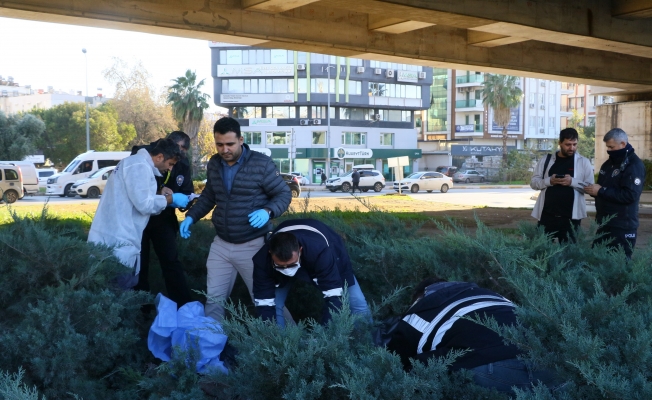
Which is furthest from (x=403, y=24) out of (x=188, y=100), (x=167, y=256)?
(x=188, y=100)

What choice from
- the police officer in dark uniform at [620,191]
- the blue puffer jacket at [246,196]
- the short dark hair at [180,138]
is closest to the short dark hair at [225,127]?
the blue puffer jacket at [246,196]

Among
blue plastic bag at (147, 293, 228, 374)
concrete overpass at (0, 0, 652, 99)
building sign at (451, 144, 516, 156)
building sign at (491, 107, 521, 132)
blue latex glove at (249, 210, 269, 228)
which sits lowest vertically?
blue plastic bag at (147, 293, 228, 374)

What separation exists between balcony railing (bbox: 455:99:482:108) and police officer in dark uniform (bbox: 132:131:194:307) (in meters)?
74.8

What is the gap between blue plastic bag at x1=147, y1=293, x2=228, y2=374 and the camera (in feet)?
13.6

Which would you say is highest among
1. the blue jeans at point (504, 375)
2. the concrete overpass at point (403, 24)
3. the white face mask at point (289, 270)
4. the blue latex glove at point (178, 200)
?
the concrete overpass at point (403, 24)

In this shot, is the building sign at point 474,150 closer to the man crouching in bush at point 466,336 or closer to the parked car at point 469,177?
the parked car at point 469,177

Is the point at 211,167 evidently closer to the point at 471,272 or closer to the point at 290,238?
the point at 290,238

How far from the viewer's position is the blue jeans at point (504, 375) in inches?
118

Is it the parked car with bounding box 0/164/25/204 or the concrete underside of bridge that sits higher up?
the concrete underside of bridge

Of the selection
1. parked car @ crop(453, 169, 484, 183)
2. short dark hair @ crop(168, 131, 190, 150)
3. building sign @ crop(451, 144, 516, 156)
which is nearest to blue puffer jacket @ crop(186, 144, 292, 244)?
short dark hair @ crop(168, 131, 190, 150)

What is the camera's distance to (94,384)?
13.4 ft

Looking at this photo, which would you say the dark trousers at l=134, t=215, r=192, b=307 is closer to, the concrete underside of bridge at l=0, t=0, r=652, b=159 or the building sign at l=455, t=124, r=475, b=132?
the concrete underside of bridge at l=0, t=0, r=652, b=159

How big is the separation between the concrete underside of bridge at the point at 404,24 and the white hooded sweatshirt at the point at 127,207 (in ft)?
23.0

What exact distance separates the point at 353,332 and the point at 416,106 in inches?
2770
